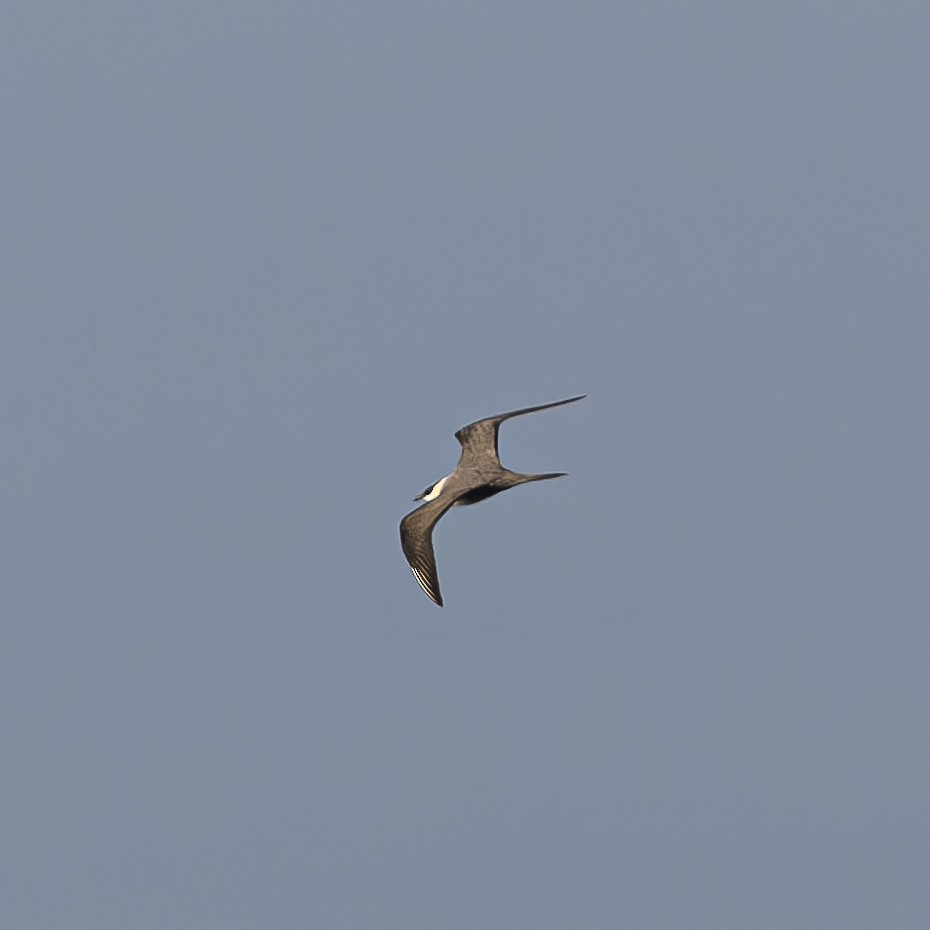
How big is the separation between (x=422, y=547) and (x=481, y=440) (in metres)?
4.47

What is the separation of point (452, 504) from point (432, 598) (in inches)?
98.5

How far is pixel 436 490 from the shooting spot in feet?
164

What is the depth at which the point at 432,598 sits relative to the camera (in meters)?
47.5

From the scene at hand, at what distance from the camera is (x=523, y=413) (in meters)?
49.6

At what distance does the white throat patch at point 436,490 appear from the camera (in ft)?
162

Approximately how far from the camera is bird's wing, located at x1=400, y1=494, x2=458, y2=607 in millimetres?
47344

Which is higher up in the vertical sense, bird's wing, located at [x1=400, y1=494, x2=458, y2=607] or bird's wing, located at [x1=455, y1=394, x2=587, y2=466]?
bird's wing, located at [x1=455, y1=394, x2=587, y2=466]

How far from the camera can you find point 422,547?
47.4 metres

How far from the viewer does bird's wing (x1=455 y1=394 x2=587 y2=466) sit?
50.5m

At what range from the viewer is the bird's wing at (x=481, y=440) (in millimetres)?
50531

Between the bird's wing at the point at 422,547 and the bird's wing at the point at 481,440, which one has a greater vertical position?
the bird's wing at the point at 481,440

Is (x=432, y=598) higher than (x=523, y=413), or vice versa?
(x=523, y=413)

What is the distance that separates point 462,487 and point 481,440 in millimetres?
1966

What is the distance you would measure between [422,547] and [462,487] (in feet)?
8.25
